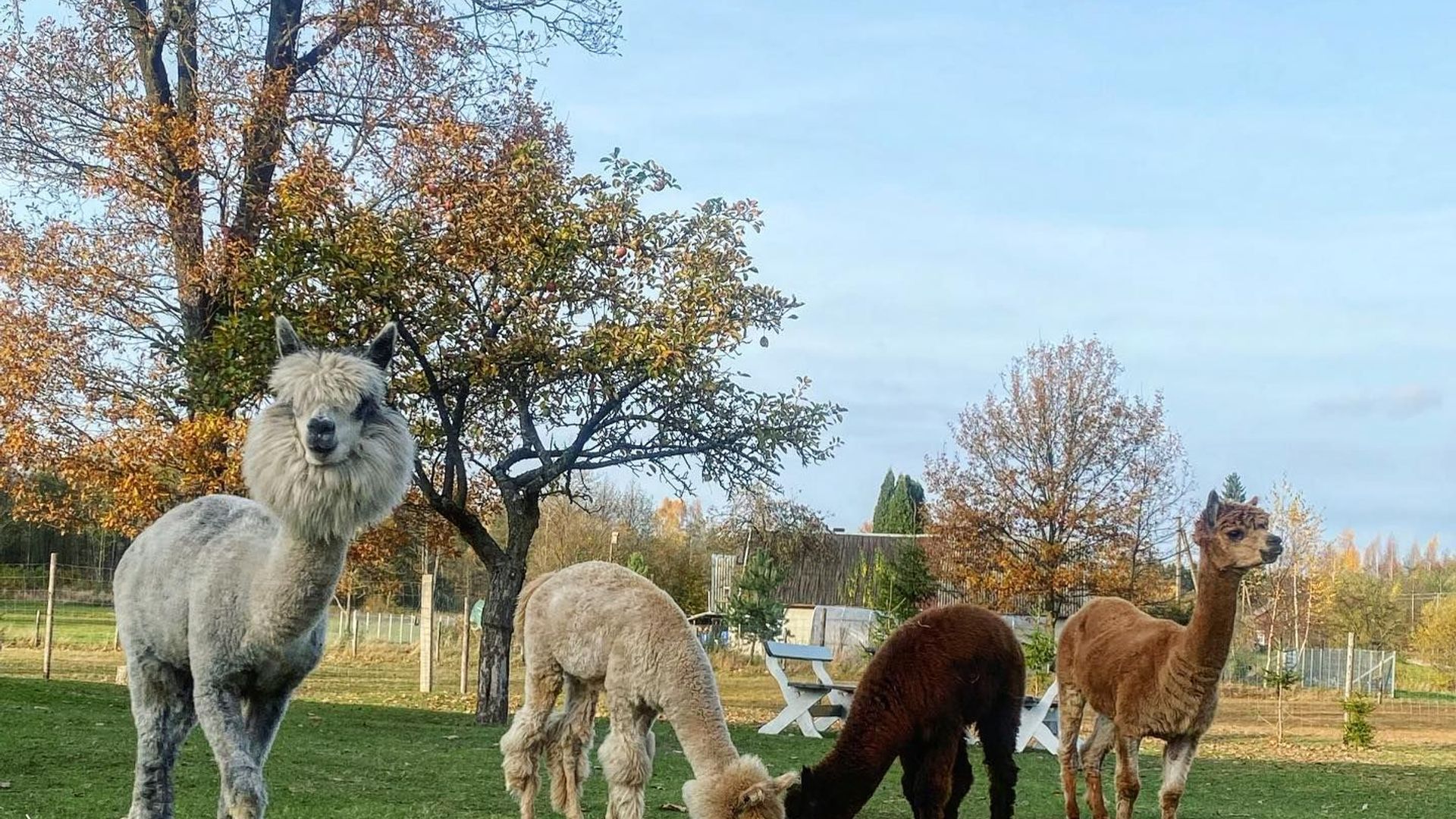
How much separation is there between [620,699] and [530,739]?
31.6 inches

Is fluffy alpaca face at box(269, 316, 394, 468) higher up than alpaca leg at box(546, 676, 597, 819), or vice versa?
fluffy alpaca face at box(269, 316, 394, 468)

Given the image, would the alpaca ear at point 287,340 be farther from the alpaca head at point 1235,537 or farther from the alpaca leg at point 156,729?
the alpaca head at point 1235,537

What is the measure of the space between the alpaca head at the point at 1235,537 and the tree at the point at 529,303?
6992 mm

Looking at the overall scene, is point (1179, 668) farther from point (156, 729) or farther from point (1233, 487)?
point (1233, 487)

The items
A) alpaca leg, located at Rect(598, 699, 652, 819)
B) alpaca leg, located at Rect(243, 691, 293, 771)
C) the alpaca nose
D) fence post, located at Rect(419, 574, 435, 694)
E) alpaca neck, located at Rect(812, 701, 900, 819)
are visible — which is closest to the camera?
the alpaca nose

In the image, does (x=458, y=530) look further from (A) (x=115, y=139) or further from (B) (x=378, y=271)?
(A) (x=115, y=139)

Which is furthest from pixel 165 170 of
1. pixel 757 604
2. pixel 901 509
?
pixel 901 509

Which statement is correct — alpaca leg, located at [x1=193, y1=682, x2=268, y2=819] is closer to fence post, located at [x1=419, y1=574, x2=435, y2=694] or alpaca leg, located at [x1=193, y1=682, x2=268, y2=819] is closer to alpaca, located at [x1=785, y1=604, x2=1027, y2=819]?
alpaca, located at [x1=785, y1=604, x2=1027, y2=819]

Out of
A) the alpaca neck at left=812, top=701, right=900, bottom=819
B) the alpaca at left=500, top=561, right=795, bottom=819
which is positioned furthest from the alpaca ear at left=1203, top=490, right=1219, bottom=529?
the alpaca at left=500, top=561, right=795, bottom=819

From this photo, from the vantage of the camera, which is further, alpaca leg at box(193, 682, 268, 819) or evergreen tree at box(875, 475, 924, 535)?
evergreen tree at box(875, 475, 924, 535)

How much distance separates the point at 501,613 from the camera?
56.0ft

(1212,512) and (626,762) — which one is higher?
(1212,512)

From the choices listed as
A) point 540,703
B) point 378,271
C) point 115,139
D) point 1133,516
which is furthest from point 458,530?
point 1133,516

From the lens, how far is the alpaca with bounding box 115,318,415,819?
4770mm
